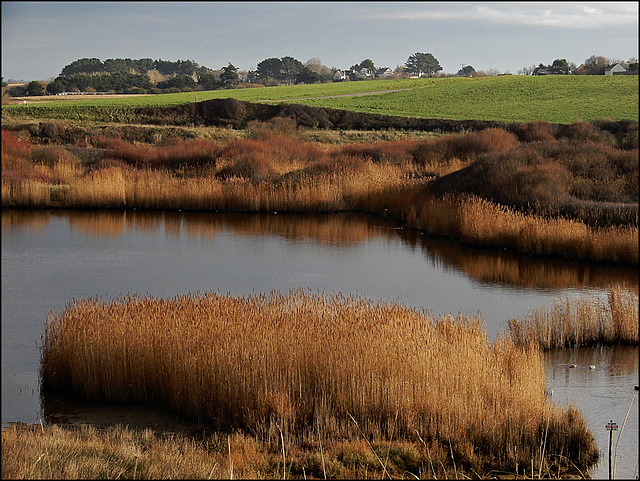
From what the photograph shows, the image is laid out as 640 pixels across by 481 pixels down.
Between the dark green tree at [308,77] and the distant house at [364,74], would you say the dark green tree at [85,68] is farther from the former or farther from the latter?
the distant house at [364,74]

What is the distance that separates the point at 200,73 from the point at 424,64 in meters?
24.2

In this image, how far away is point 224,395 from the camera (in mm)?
8719

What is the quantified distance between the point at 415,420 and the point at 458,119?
144ft

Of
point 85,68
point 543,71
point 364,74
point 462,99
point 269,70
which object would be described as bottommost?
point 462,99

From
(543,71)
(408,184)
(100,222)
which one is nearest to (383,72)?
(543,71)

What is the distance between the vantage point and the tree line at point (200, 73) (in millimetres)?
48969

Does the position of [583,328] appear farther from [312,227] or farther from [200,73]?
[200,73]

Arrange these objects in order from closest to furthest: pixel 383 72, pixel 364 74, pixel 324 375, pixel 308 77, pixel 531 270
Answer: pixel 324 375 → pixel 531 270 → pixel 308 77 → pixel 364 74 → pixel 383 72

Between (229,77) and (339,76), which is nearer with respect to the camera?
(229,77)

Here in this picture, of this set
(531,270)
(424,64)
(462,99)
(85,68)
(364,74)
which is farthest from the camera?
(364,74)

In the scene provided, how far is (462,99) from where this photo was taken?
196 feet

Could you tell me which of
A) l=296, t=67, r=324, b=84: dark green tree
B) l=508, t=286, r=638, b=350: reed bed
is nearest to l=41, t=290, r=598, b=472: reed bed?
l=508, t=286, r=638, b=350: reed bed

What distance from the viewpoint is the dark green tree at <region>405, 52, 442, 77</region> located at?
81.4 metres

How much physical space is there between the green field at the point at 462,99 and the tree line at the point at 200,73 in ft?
4.34
